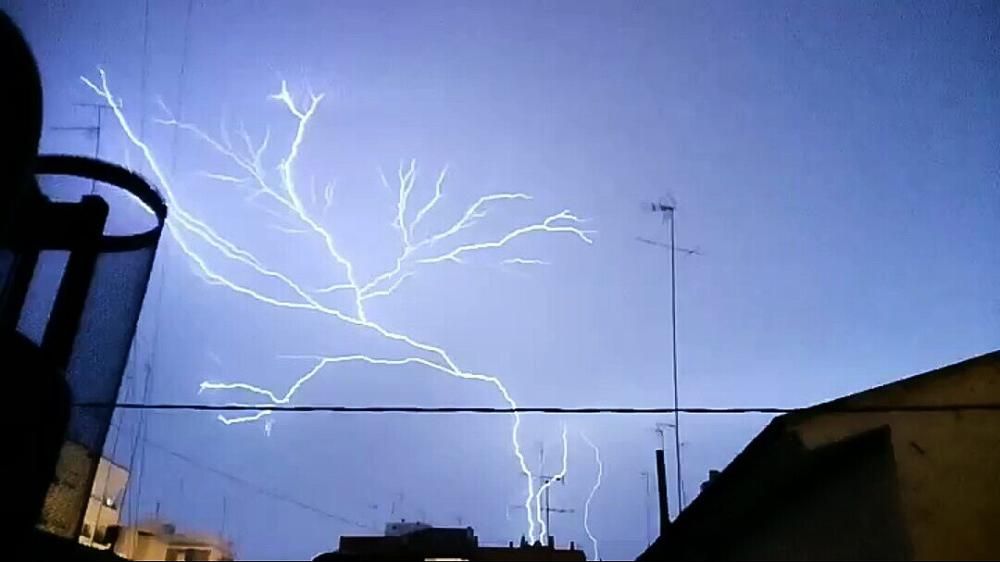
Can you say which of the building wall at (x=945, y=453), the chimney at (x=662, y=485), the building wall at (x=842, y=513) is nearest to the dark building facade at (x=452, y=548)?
the chimney at (x=662, y=485)

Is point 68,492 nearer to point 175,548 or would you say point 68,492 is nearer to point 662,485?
point 662,485

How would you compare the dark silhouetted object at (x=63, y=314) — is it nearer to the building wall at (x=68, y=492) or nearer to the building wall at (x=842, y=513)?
the building wall at (x=68, y=492)

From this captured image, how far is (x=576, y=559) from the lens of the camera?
19812mm

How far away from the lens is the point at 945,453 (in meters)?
3.57

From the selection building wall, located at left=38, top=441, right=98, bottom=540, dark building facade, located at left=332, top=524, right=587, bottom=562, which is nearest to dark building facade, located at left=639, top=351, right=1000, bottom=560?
building wall, located at left=38, top=441, right=98, bottom=540

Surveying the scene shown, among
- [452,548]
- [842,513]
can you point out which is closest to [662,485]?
[452,548]

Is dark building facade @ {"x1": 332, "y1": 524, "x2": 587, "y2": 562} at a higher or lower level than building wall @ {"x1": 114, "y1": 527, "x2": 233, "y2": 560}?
higher

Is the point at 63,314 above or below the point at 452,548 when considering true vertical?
below

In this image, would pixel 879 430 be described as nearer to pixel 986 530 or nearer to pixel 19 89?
pixel 986 530

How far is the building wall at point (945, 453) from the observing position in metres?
3.36

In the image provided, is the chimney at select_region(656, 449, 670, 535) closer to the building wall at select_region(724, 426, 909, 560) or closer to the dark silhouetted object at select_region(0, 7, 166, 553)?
the building wall at select_region(724, 426, 909, 560)

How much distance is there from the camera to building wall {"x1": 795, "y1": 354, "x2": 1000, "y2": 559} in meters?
3.36

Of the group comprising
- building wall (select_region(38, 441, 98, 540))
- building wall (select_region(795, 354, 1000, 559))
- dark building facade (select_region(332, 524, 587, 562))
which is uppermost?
dark building facade (select_region(332, 524, 587, 562))

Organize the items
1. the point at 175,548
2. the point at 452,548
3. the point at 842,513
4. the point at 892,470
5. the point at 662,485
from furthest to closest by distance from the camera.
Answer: the point at 452,548, the point at 175,548, the point at 662,485, the point at 842,513, the point at 892,470
